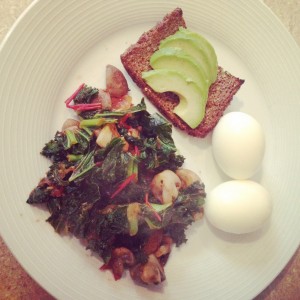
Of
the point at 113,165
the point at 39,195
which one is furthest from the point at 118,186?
the point at 39,195

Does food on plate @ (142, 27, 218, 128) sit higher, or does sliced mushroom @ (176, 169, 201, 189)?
food on plate @ (142, 27, 218, 128)

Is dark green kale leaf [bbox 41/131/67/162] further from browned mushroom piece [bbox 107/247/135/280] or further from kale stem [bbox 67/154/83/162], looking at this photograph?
browned mushroom piece [bbox 107/247/135/280]

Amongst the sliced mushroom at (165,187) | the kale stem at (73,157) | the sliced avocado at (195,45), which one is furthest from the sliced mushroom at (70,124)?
the sliced avocado at (195,45)

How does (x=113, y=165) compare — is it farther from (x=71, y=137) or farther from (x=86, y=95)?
(x=86, y=95)

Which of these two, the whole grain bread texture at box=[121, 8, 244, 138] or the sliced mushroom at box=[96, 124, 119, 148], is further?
the whole grain bread texture at box=[121, 8, 244, 138]

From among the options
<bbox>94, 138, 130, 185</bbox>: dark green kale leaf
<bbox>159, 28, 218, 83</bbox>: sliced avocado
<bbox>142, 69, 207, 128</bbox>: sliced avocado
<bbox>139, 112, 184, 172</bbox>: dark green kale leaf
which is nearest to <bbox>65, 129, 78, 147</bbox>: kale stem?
<bbox>94, 138, 130, 185</bbox>: dark green kale leaf

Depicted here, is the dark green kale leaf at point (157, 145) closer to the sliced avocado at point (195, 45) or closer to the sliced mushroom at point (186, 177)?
the sliced mushroom at point (186, 177)

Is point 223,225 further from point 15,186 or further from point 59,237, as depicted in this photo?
point 15,186
